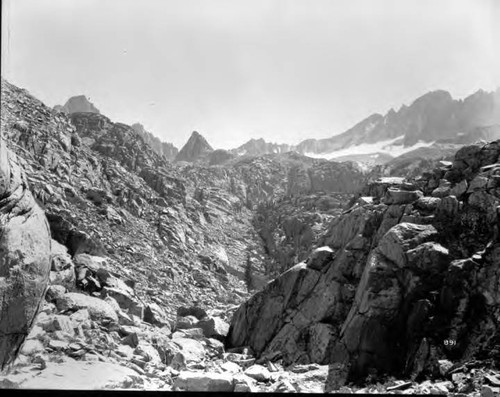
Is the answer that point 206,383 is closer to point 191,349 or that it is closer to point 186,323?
point 191,349

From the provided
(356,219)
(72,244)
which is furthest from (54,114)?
(356,219)

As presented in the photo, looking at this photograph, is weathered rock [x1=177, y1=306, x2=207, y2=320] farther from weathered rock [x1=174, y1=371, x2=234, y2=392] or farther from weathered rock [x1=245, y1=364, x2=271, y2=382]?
weathered rock [x1=174, y1=371, x2=234, y2=392]

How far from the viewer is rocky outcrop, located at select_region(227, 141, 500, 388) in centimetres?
1652

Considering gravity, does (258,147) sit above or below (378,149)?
above

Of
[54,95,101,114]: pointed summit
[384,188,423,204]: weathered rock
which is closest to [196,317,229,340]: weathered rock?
[384,188,423,204]: weathered rock

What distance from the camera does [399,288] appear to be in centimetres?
1862

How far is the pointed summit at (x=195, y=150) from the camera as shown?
116m

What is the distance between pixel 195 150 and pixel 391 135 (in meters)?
45.8

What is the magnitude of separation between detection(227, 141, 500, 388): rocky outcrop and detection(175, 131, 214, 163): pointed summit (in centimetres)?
9120

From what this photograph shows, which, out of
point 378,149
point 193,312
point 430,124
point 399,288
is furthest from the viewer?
point 378,149

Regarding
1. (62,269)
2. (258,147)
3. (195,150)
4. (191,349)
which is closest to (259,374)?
(191,349)

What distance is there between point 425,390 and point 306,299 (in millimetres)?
10570

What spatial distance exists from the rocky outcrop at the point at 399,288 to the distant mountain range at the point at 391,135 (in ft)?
99.8

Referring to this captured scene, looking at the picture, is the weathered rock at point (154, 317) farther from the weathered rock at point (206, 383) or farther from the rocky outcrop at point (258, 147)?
the rocky outcrop at point (258, 147)
